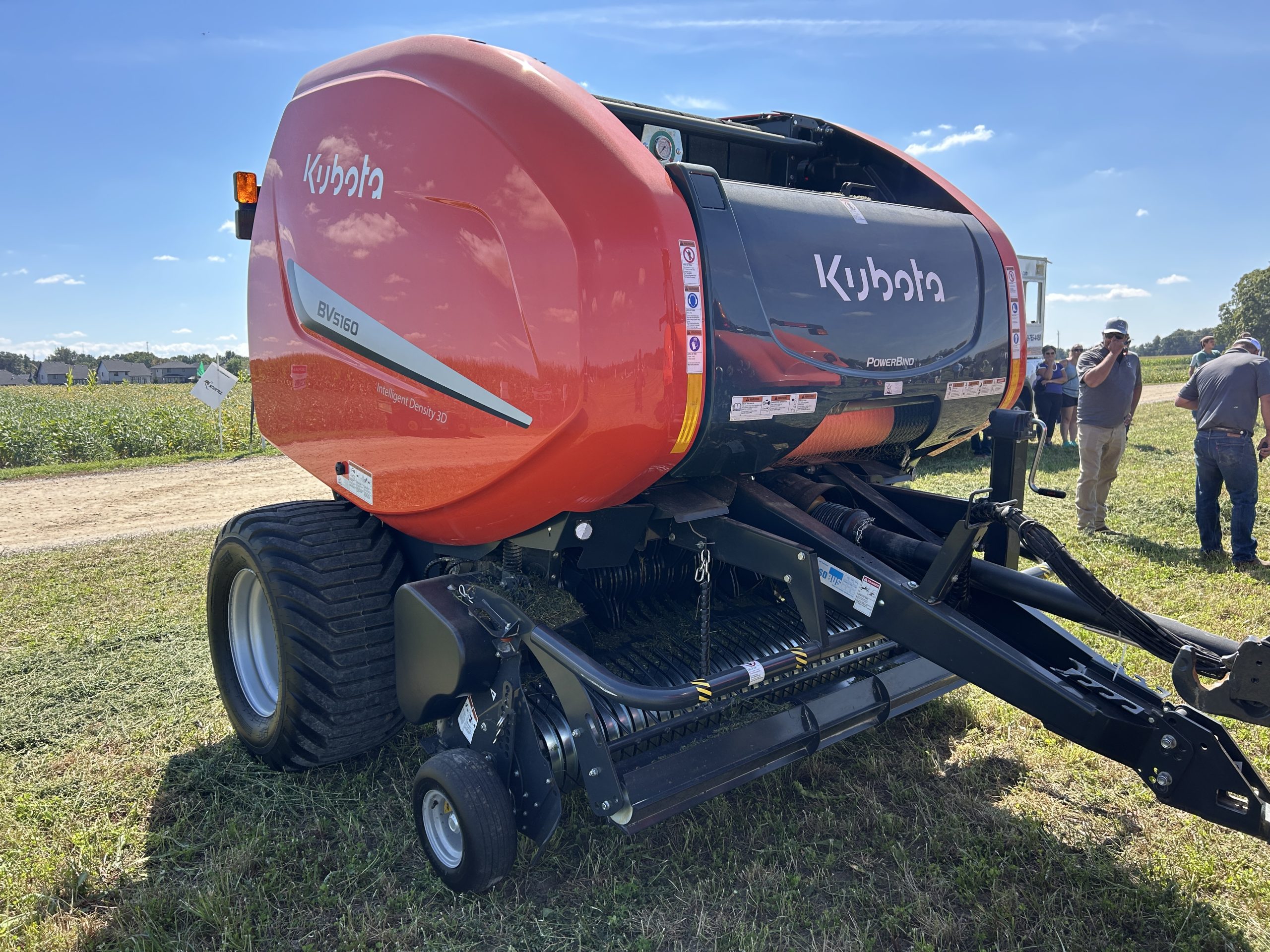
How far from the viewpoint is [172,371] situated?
276 ft

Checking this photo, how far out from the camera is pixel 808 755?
2838mm

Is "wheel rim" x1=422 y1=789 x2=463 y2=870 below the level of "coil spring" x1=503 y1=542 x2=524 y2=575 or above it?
below

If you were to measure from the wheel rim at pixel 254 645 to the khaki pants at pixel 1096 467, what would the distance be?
6369mm

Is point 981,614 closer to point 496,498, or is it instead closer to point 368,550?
point 496,498

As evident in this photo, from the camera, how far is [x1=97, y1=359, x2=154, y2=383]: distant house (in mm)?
82875

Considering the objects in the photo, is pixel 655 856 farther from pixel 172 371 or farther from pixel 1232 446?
pixel 172 371

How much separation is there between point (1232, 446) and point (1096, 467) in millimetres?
1110

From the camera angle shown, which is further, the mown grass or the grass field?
the mown grass

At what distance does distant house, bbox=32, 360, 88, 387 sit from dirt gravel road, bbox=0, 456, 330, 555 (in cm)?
7124

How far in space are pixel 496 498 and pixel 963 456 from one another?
10.2m

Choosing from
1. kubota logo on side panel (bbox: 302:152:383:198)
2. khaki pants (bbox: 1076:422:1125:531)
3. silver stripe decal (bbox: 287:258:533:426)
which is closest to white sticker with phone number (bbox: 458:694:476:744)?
silver stripe decal (bbox: 287:258:533:426)

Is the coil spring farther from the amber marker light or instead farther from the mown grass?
the mown grass

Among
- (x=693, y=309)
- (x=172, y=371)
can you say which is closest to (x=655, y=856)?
(x=693, y=309)

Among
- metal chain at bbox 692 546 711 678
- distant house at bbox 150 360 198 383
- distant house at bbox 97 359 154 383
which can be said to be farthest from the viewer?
distant house at bbox 97 359 154 383
